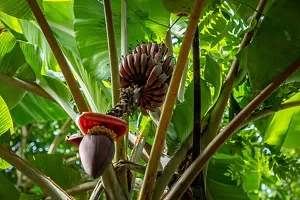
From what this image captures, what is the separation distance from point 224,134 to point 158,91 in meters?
0.12

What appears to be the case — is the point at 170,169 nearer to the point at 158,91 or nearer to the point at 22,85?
the point at 158,91

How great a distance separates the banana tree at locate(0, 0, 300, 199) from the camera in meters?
0.59

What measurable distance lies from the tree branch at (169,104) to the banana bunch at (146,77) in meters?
0.07

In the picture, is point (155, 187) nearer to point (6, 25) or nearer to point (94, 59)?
point (94, 59)

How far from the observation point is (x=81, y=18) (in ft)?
3.02

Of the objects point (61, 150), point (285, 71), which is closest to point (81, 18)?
point (285, 71)

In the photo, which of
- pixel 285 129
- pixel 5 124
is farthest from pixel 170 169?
pixel 285 129

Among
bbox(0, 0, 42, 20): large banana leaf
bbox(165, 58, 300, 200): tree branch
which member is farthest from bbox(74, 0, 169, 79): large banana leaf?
bbox(165, 58, 300, 200): tree branch

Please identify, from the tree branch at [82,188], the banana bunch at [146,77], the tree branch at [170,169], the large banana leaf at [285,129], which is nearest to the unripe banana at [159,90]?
the banana bunch at [146,77]

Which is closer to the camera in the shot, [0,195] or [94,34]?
[0,195]

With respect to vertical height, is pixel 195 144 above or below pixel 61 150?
above

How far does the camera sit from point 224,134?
1.95 feet

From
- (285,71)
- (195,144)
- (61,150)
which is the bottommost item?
(61,150)

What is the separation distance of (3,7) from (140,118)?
34 centimetres
